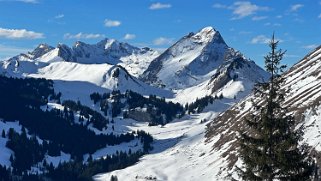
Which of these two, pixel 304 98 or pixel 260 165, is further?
pixel 304 98

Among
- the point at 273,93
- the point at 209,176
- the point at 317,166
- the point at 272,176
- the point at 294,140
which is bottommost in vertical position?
the point at 209,176

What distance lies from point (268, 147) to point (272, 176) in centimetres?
182

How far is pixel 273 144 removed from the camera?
33781 mm

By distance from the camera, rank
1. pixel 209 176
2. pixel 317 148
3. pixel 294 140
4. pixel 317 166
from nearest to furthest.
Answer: pixel 294 140 → pixel 317 166 → pixel 317 148 → pixel 209 176

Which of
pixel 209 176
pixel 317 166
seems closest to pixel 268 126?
pixel 317 166

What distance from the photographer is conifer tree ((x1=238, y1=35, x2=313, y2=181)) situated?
109 ft

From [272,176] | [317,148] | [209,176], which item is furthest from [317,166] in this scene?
[272,176]

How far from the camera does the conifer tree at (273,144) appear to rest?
33125 millimetres

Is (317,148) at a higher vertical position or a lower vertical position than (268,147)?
lower

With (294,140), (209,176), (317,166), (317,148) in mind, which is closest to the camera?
(294,140)

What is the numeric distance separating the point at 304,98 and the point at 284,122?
517 feet

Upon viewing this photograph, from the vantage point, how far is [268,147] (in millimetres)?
33812

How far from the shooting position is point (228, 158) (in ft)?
606

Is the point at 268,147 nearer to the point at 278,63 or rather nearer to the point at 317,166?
the point at 278,63
